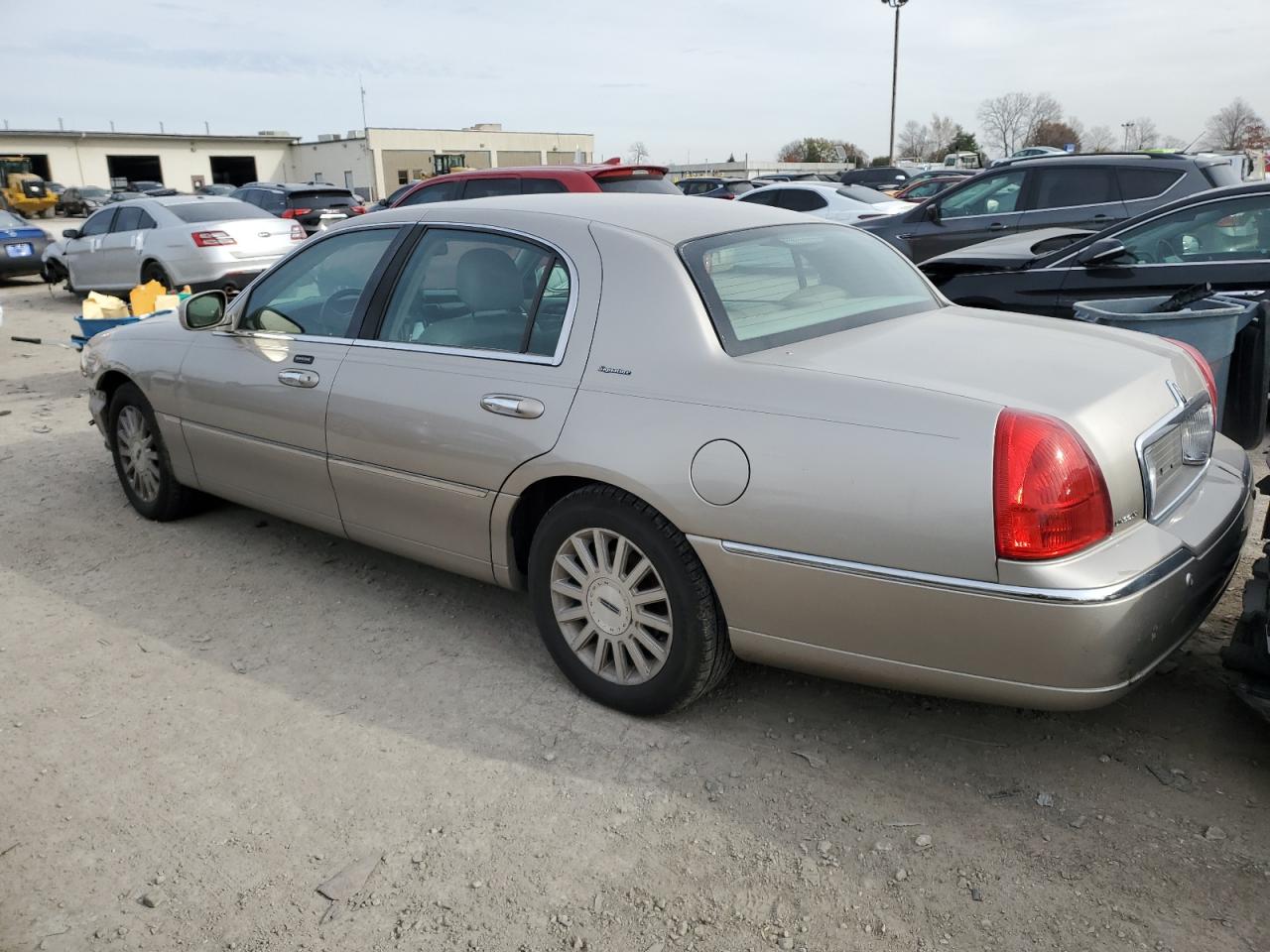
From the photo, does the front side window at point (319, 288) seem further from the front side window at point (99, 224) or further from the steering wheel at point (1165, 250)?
the front side window at point (99, 224)

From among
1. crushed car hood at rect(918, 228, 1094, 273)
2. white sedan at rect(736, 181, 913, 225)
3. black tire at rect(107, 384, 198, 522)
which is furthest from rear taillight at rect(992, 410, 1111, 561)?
white sedan at rect(736, 181, 913, 225)

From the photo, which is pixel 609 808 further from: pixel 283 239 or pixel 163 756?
pixel 283 239

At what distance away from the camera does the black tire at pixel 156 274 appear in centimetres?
1238

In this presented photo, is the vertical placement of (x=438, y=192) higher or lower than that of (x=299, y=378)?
higher

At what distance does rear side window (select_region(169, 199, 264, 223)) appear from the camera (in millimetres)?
12625

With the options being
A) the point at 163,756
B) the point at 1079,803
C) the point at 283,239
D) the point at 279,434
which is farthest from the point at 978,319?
the point at 283,239

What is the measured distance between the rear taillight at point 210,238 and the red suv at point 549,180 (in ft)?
9.66

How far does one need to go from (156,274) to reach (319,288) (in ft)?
31.6

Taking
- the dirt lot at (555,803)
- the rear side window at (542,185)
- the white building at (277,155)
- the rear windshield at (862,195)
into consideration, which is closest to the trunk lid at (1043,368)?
the dirt lot at (555,803)

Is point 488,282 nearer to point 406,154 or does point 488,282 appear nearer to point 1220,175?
point 1220,175

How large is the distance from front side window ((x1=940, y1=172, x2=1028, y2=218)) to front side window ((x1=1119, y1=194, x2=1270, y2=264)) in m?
3.91

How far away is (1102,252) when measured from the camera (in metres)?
6.28

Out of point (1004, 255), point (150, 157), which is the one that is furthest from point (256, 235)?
point (150, 157)

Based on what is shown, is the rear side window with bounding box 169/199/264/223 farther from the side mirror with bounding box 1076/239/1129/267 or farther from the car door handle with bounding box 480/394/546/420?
the car door handle with bounding box 480/394/546/420
